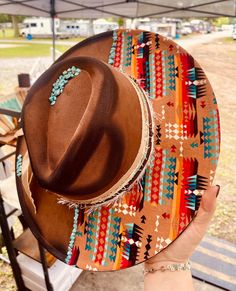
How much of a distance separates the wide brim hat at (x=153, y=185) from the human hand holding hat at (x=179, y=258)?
0.27ft

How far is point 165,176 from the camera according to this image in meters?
0.82

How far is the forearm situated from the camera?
2.75 ft

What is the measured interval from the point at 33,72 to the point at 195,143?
5.66 m

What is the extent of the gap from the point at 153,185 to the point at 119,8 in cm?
501

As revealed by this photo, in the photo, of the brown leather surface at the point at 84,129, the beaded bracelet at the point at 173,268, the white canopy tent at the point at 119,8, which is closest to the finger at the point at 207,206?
the beaded bracelet at the point at 173,268

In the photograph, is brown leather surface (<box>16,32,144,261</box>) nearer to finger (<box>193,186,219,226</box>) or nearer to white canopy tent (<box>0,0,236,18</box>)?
finger (<box>193,186,219,226</box>)

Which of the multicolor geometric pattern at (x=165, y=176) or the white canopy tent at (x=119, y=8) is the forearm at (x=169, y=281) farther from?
the white canopy tent at (x=119, y=8)

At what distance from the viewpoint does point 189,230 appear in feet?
2.83

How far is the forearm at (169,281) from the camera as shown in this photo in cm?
84

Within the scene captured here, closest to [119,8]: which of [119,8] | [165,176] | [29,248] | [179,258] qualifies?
[119,8]

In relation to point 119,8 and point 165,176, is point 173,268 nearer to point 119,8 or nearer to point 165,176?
point 165,176

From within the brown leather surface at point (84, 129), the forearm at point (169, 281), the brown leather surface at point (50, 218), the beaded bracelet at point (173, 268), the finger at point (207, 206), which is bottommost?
the forearm at point (169, 281)

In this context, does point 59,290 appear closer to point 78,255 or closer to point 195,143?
point 78,255

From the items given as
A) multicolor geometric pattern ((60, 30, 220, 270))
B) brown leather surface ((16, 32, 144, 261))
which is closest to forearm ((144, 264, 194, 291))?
multicolor geometric pattern ((60, 30, 220, 270))
